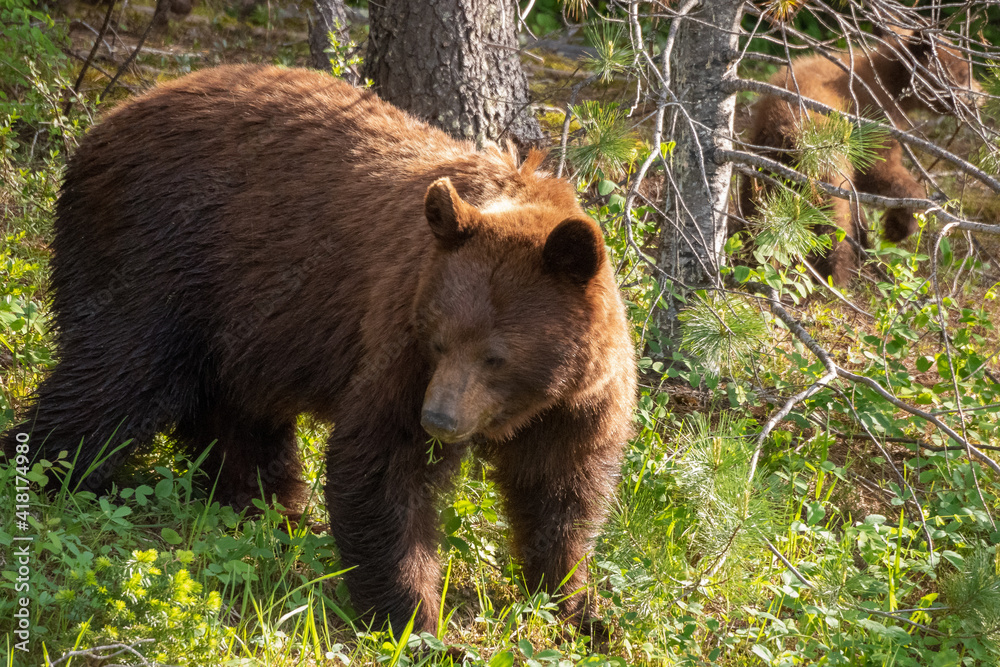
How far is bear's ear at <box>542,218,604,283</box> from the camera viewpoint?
2756 millimetres

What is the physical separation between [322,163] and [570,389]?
145cm

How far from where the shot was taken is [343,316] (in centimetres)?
347

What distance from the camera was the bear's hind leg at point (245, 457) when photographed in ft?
13.3

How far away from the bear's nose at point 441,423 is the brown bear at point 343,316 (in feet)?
0.40

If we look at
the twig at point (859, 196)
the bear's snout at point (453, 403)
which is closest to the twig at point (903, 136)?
the twig at point (859, 196)

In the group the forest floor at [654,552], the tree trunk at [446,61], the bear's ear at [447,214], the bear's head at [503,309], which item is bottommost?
the forest floor at [654,552]

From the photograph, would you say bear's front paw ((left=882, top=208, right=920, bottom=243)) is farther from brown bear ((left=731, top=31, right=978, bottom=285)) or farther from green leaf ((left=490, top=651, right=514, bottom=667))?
green leaf ((left=490, top=651, right=514, bottom=667))

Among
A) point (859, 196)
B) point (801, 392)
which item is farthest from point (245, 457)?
point (859, 196)

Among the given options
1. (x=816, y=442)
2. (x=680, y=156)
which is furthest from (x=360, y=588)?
(x=680, y=156)

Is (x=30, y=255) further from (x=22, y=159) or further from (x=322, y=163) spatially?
(x=322, y=163)

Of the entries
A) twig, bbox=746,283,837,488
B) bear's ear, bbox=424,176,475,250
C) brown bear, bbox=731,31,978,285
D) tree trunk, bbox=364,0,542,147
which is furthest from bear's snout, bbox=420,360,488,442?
brown bear, bbox=731,31,978,285

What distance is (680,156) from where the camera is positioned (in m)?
4.52

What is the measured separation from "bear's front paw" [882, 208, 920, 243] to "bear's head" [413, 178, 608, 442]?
457 centimetres

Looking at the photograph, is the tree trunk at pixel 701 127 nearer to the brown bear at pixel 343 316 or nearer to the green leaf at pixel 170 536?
the brown bear at pixel 343 316
